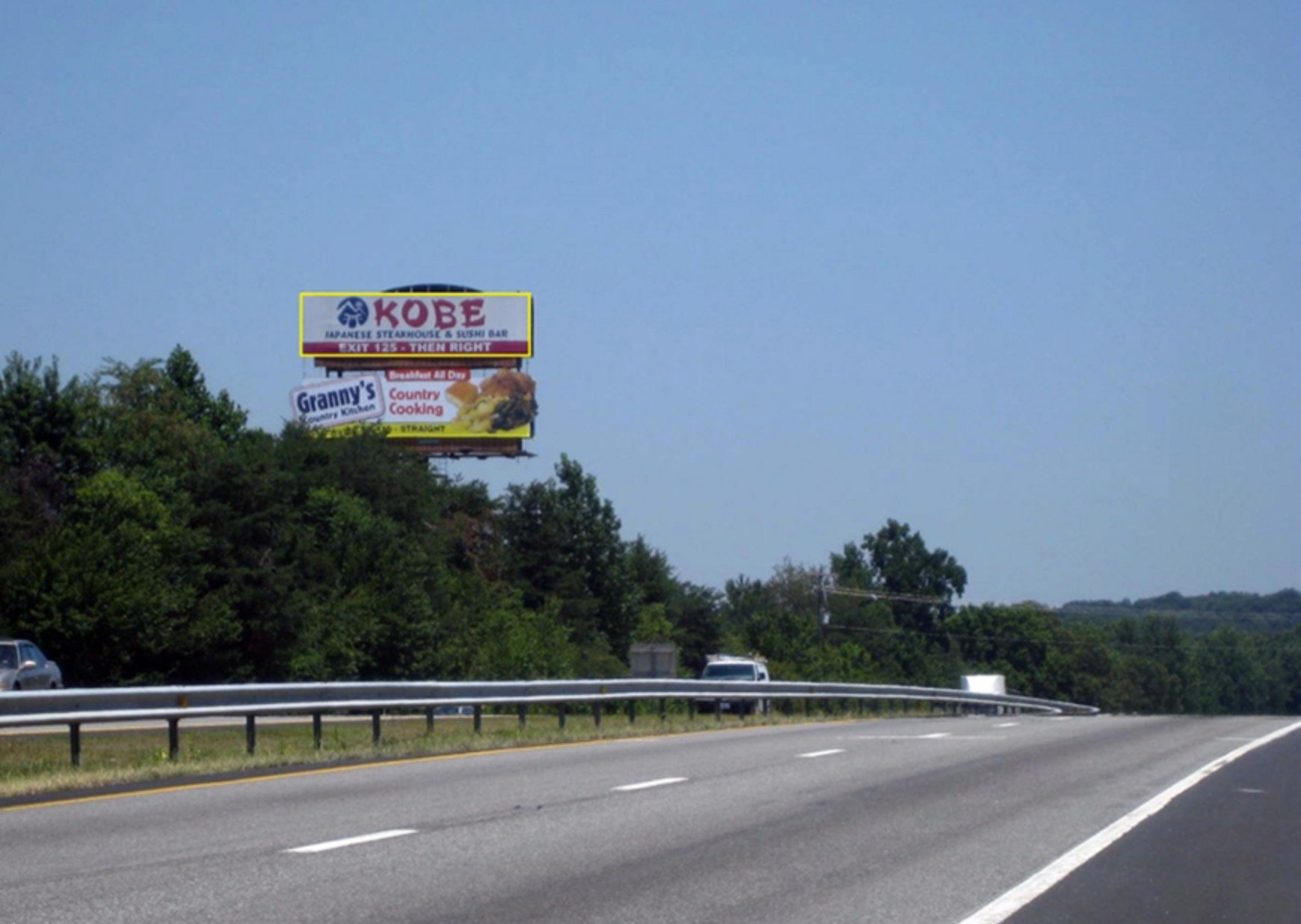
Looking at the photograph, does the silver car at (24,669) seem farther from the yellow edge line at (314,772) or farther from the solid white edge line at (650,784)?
the solid white edge line at (650,784)

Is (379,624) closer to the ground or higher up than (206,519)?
closer to the ground

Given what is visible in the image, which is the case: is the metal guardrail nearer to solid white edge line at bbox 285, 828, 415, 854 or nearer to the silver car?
solid white edge line at bbox 285, 828, 415, 854

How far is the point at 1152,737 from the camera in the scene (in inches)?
945

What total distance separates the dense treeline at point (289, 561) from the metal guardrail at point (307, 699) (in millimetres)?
20924

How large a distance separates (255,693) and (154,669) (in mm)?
28553

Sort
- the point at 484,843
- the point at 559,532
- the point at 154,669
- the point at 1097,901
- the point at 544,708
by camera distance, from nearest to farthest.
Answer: the point at 1097,901, the point at 484,843, the point at 544,708, the point at 154,669, the point at 559,532

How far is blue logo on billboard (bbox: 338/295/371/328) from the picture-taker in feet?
227

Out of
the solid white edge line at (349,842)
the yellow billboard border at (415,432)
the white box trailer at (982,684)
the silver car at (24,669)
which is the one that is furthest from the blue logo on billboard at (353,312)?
the solid white edge line at (349,842)

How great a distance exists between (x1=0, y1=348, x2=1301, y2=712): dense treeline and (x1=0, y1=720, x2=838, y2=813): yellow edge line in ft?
81.1

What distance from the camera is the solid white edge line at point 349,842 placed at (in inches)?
403

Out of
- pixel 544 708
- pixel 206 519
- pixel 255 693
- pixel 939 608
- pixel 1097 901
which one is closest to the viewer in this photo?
pixel 1097 901

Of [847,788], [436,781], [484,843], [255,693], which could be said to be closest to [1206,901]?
[484,843]

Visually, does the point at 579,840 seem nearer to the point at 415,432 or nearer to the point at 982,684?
the point at 982,684

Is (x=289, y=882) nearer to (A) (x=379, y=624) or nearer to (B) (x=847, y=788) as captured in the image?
(B) (x=847, y=788)
